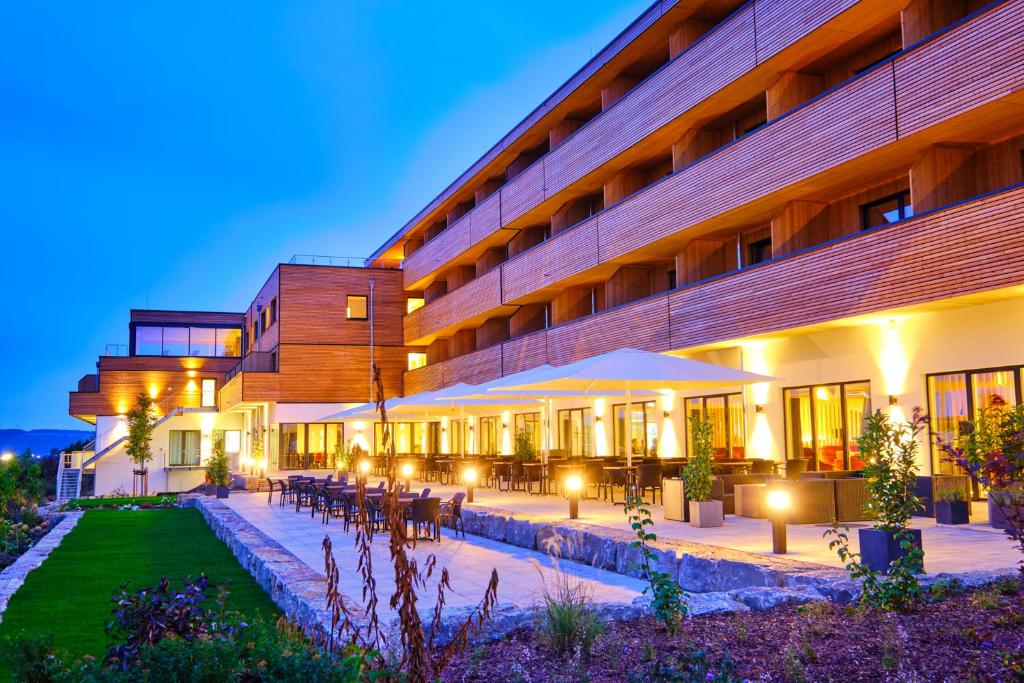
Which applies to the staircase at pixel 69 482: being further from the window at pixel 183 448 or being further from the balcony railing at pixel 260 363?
the balcony railing at pixel 260 363

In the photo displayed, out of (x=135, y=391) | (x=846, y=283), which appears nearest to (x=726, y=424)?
(x=846, y=283)

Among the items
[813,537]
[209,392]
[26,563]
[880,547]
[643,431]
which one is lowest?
[26,563]

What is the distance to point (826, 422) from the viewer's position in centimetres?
1677

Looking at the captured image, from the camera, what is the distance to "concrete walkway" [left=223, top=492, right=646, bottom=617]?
Answer: 7996 millimetres

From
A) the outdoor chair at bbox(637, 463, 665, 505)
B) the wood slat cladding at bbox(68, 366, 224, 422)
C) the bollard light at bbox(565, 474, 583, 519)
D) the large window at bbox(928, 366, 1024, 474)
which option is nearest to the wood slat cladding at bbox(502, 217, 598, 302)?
the outdoor chair at bbox(637, 463, 665, 505)

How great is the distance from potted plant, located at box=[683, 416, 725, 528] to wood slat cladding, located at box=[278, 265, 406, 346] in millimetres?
29725

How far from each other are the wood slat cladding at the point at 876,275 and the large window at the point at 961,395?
159cm

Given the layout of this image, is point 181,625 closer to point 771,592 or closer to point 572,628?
point 572,628

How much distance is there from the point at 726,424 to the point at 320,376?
2350 centimetres

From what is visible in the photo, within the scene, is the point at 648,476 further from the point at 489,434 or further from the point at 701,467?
the point at 489,434

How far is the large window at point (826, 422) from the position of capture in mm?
15992

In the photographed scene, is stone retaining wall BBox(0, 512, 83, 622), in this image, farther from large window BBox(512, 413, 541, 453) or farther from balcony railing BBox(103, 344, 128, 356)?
balcony railing BBox(103, 344, 128, 356)

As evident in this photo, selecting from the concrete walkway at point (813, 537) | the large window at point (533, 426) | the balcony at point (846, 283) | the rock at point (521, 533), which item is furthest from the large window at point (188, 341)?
the rock at point (521, 533)

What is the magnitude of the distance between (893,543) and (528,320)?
24.1 metres
